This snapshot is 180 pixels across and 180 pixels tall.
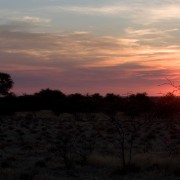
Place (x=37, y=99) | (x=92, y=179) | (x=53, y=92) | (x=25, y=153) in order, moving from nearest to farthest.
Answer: (x=92, y=179)
(x=25, y=153)
(x=37, y=99)
(x=53, y=92)

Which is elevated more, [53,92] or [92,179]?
[53,92]

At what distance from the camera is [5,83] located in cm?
9838

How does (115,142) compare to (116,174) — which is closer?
(116,174)

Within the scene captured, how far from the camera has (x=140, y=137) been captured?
33.2m

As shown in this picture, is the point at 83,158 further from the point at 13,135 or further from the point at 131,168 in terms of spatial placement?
the point at 13,135

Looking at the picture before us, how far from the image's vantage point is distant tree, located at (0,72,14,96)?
96.6 m

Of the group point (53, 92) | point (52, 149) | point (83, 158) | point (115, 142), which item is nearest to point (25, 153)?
point (52, 149)

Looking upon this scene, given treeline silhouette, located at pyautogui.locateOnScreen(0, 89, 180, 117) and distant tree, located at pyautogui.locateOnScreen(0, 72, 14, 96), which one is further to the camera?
distant tree, located at pyautogui.locateOnScreen(0, 72, 14, 96)

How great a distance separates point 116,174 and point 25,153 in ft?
27.6

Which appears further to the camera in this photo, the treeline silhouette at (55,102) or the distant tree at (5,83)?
the distant tree at (5,83)

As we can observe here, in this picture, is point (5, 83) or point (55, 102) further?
point (5, 83)

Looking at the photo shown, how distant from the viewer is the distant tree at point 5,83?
9656cm

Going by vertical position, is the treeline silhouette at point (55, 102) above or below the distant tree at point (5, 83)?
below

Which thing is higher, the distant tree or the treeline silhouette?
the distant tree
